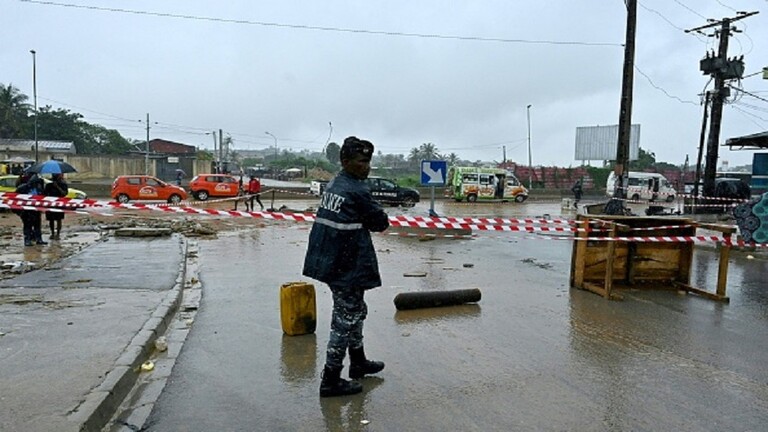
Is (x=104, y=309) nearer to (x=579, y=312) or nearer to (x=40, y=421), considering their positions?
(x=40, y=421)

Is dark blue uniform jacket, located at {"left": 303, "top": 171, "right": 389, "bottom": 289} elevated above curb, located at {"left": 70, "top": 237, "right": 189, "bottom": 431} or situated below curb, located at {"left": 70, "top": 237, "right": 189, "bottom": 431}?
above

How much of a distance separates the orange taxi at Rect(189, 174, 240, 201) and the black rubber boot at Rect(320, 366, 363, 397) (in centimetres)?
2804

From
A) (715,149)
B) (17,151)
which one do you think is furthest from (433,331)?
(17,151)

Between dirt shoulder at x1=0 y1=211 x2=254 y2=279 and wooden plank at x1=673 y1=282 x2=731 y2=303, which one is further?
dirt shoulder at x1=0 y1=211 x2=254 y2=279

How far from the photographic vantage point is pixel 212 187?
104 feet

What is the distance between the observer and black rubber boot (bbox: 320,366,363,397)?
447 cm

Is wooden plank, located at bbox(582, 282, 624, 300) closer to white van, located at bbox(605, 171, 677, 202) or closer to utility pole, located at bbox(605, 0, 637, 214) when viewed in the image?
utility pole, located at bbox(605, 0, 637, 214)

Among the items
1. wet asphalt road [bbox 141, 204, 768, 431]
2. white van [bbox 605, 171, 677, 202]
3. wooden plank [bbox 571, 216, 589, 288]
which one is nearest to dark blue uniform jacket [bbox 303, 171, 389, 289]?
wet asphalt road [bbox 141, 204, 768, 431]

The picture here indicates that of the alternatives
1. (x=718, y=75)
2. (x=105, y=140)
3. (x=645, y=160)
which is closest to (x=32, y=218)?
(x=718, y=75)

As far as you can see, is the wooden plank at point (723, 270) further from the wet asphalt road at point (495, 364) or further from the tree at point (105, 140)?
the tree at point (105, 140)

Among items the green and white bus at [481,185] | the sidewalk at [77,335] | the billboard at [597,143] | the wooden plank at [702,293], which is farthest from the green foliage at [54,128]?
the wooden plank at [702,293]

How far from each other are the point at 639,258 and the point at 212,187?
26300 millimetres

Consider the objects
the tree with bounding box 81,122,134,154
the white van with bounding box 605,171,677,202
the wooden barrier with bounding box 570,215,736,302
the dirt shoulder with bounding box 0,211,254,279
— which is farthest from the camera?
the tree with bounding box 81,122,134,154

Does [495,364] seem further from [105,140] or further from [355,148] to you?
[105,140]
